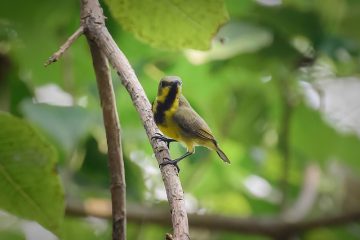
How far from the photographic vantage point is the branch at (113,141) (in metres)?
0.79

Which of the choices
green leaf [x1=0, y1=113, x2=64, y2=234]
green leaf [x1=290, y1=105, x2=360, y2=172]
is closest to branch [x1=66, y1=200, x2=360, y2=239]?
green leaf [x1=290, y1=105, x2=360, y2=172]

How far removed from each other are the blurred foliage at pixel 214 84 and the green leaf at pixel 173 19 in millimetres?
545

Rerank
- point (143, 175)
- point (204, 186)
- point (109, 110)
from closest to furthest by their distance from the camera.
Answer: point (109, 110) < point (143, 175) < point (204, 186)

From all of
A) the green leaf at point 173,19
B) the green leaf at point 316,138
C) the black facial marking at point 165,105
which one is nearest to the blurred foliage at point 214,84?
the green leaf at point 316,138

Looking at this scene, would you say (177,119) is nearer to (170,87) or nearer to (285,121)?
(170,87)

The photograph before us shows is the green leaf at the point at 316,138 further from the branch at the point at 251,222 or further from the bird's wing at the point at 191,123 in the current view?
the bird's wing at the point at 191,123

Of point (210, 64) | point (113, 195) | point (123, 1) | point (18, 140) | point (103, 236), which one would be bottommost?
point (113, 195)

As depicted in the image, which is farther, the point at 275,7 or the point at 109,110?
the point at 275,7

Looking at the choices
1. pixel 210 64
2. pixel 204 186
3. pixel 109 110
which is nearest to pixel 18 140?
pixel 109 110

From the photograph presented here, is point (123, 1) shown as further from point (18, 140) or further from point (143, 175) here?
point (143, 175)

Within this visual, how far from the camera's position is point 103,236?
5.75 ft

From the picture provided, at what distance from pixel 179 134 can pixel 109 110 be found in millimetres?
90

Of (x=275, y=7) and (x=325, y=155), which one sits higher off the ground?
(x=275, y=7)

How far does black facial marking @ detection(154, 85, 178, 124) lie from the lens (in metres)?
0.76
